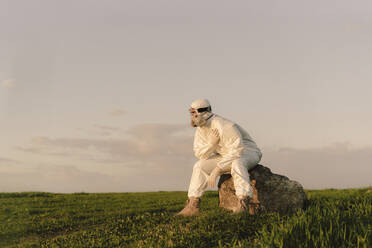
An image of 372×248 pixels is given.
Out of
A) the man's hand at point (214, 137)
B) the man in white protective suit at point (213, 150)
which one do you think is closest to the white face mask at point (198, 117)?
the man in white protective suit at point (213, 150)

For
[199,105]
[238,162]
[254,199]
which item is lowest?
[254,199]

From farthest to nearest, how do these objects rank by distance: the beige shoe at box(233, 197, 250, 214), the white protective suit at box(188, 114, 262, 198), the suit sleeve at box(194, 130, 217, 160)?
the suit sleeve at box(194, 130, 217, 160), the white protective suit at box(188, 114, 262, 198), the beige shoe at box(233, 197, 250, 214)

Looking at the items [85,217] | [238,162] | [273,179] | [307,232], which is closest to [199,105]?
[238,162]

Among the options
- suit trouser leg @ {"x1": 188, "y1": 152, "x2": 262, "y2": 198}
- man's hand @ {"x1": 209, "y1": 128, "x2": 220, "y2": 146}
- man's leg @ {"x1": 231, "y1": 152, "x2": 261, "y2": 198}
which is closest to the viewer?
man's leg @ {"x1": 231, "y1": 152, "x2": 261, "y2": 198}

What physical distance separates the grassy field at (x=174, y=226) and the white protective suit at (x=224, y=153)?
2.90 ft

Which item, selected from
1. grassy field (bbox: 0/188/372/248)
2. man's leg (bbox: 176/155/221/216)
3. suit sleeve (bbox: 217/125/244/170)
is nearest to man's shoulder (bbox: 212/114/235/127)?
suit sleeve (bbox: 217/125/244/170)

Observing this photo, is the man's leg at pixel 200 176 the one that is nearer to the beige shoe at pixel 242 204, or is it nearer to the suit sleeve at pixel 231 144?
the suit sleeve at pixel 231 144

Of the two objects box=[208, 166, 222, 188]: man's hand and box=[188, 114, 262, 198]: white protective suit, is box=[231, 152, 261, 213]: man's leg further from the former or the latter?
box=[208, 166, 222, 188]: man's hand

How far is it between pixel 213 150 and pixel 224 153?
312 mm

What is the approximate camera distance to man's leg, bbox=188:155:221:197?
9.82 metres

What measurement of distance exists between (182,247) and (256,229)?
5.67ft

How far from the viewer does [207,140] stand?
1023cm

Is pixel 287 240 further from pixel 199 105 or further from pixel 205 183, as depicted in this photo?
pixel 199 105

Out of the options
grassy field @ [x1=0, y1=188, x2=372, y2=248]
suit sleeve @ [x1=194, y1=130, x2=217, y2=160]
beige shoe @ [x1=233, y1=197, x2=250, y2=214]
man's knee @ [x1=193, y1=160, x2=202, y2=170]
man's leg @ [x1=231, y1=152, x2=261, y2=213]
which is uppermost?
suit sleeve @ [x1=194, y1=130, x2=217, y2=160]
